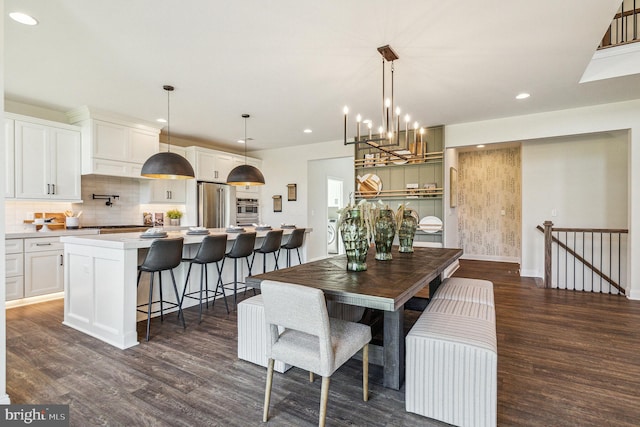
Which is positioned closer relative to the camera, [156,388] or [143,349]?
[156,388]

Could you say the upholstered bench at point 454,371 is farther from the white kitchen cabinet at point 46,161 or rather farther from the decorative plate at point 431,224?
the white kitchen cabinet at point 46,161

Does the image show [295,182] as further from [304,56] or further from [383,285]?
[383,285]

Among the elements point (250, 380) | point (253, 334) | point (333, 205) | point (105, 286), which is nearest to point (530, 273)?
point (333, 205)

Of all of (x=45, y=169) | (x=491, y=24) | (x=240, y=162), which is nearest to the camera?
(x=491, y=24)

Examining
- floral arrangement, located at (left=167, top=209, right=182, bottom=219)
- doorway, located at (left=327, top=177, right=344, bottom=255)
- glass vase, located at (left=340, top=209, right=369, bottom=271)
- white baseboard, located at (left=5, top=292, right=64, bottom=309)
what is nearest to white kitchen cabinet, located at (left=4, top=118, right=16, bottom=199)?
white baseboard, located at (left=5, top=292, right=64, bottom=309)

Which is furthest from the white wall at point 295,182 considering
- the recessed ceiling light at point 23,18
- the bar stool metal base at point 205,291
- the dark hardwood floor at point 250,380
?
the recessed ceiling light at point 23,18

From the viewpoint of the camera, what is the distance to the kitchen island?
9.28ft

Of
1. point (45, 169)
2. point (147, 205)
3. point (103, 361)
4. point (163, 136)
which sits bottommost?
point (103, 361)

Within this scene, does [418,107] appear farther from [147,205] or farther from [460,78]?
[147,205]

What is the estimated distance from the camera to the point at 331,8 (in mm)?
2348

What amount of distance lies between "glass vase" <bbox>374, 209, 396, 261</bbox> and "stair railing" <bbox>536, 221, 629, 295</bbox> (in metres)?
3.66

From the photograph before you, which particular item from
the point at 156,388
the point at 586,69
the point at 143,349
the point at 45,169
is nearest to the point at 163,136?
the point at 45,169

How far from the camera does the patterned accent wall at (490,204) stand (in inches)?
294

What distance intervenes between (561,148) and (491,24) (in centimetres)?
389
